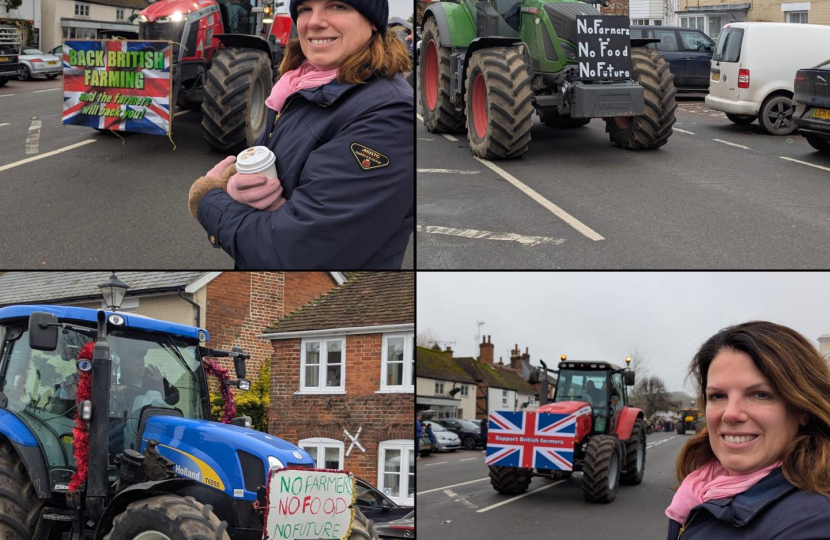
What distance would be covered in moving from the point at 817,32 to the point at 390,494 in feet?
38.7

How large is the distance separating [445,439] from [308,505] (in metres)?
24.4

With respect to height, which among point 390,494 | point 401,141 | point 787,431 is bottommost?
point 390,494

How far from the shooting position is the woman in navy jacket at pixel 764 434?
173 cm

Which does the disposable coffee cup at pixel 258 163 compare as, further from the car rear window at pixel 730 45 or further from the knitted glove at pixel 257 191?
the car rear window at pixel 730 45

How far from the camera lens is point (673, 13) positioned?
37.3 meters

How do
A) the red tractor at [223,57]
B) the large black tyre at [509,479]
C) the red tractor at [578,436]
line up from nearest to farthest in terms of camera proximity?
the red tractor at [223,57], the red tractor at [578,436], the large black tyre at [509,479]

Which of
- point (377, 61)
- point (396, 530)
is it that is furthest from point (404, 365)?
point (377, 61)

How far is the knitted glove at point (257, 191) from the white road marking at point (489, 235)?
14.6 feet

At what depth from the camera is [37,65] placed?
103 feet

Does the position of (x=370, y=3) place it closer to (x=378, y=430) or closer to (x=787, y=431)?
(x=787, y=431)

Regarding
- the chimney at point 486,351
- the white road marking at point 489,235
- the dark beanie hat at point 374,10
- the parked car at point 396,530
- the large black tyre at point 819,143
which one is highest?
the dark beanie hat at point 374,10

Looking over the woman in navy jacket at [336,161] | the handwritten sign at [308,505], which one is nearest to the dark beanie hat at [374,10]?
the woman in navy jacket at [336,161]

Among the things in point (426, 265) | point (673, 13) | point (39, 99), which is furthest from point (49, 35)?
point (426, 265)

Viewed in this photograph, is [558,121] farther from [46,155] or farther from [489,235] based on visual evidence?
[46,155]
